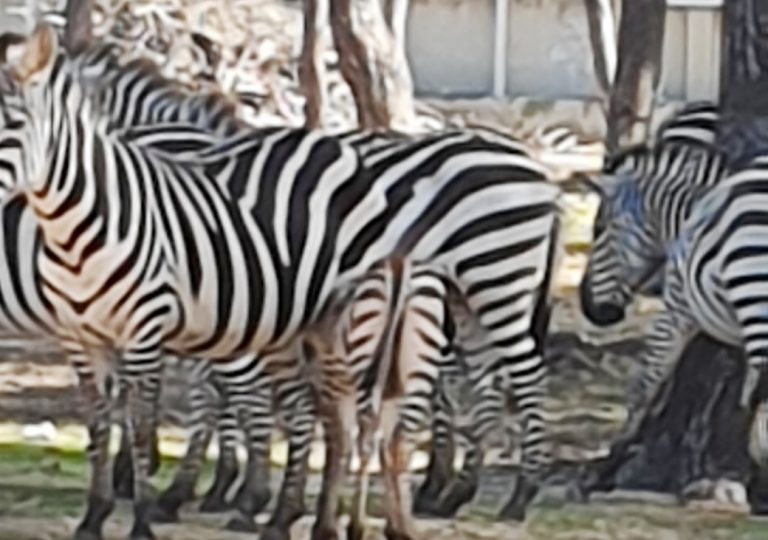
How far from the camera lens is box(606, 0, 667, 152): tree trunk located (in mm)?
9297

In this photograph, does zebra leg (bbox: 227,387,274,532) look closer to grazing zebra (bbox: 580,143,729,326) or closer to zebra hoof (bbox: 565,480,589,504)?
zebra hoof (bbox: 565,480,589,504)

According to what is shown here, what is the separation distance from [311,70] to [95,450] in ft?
9.99

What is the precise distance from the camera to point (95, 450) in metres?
6.91

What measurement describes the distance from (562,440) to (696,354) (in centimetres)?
80

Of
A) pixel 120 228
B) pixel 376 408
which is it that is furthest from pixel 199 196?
pixel 376 408

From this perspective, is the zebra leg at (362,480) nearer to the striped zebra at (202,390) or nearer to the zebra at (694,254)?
the striped zebra at (202,390)

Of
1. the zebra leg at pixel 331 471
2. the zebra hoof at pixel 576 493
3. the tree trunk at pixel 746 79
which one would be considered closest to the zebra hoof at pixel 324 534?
the zebra leg at pixel 331 471

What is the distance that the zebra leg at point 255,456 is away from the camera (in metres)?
7.37

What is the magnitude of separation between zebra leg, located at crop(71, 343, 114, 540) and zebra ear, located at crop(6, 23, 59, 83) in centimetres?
91

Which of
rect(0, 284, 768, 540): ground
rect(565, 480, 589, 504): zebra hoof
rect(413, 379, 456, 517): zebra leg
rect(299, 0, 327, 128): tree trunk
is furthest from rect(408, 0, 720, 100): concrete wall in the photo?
rect(413, 379, 456, 517): zebra leg

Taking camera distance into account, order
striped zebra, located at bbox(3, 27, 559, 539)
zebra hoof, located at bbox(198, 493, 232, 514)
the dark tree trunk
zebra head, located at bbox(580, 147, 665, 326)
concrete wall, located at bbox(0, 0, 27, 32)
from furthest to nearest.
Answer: concrete wall, located at bbox(0, 0, 27, 32)
the dark tree trunk
zebra head, located at bbox(580, 147, 665, 326)
zebra hoof, located at bbox(198, 493, 232, 514)
striped zebra, located at bbox(3, 27, 559, 539)

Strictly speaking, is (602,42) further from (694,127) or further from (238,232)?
(238,232)

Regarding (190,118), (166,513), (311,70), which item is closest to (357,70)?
(311,70)

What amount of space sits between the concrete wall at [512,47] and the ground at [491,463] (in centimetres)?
328
